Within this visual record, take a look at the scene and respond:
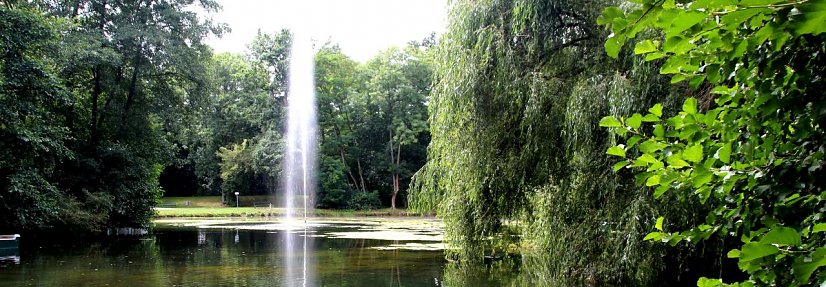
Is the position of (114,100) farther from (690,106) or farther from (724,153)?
(724,153)

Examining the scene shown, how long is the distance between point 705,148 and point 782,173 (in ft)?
0.62

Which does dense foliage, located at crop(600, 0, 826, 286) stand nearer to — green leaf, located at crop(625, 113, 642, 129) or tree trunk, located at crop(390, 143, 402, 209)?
green leaf, located at crop(625, 113, 642, 129)

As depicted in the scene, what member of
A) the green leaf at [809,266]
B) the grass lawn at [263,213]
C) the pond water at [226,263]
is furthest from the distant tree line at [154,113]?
the green leaf at [809,266]

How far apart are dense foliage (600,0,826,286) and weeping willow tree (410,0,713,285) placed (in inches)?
228

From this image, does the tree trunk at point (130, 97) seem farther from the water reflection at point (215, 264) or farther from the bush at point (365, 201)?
the bush at point (365, 201)

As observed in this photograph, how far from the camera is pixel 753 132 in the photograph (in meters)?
1.70

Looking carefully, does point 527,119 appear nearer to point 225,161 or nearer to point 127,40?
point 127,40

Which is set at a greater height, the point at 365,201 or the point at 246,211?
the point at 365,201

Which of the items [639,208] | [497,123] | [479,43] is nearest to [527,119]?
[497,123]

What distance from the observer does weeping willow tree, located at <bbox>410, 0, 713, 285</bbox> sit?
7719 millimetres

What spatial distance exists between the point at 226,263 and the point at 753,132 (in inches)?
509

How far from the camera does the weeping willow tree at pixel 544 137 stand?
772 centimetres

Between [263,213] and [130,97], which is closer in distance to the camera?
[130,97]

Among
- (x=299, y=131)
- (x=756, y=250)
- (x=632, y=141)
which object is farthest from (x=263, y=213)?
(x=756, y=250)
